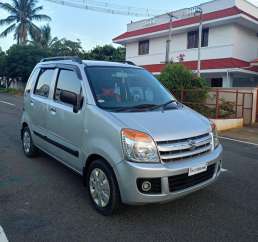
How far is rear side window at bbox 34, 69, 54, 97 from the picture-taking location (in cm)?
533

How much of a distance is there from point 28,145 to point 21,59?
1276 inches

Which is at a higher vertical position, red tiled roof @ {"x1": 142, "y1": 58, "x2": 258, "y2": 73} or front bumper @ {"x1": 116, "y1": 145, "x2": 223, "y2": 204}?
red tiled roof @ {"x1": 142, "y1": 58, "x2": 258, "y2": 73}

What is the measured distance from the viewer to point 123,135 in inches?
136

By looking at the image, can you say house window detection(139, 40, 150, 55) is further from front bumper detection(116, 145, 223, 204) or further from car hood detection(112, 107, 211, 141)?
front bumper detection(116, 145, 223, 204)

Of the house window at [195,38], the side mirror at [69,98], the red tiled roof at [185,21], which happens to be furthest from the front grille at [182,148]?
the house window at [195,38]

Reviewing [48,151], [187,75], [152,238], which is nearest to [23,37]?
[187,75]

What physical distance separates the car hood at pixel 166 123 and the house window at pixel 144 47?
22.9 metres

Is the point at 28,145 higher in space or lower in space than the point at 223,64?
→ lower

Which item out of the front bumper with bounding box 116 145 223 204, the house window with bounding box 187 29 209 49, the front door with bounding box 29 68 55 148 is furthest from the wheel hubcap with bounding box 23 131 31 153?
the house window with bounding box 187 29 209 49

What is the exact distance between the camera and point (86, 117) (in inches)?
160

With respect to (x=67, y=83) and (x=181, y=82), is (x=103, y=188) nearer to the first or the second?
(x=67, y=83)

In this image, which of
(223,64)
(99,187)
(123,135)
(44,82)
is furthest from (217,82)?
(123,135)

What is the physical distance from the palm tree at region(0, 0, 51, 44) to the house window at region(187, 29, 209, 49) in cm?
2676

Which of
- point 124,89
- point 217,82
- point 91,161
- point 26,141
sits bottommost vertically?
point 26,141
